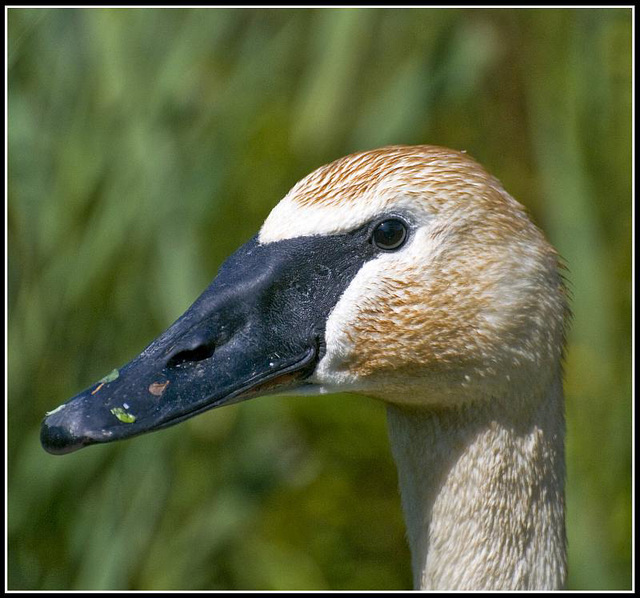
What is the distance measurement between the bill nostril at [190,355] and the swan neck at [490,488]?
436 millimetres

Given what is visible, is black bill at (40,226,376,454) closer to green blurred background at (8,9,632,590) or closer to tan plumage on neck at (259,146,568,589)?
tan plumage on neck at (259,146,568,589)

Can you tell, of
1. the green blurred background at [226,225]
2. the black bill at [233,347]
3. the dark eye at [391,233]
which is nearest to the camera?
the black bill at [233,347]

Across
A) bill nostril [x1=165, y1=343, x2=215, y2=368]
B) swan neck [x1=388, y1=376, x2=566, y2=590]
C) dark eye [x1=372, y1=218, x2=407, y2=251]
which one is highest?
dark eye [x1=372, y1=218, x2=407, y2=251]

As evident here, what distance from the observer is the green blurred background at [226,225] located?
109 inches

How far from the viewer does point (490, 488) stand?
1.71 m

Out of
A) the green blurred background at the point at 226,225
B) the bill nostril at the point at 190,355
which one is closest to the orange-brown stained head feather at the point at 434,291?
the bill nostril at the point at 190,355

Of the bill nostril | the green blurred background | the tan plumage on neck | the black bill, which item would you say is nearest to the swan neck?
the tan plumage on neck

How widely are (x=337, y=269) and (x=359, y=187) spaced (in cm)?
16

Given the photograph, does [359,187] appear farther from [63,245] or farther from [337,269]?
[63,245]

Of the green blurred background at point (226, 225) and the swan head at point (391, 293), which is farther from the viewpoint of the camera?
the green blurred background at point (226, 225)

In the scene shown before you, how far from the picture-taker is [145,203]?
9.05 ft

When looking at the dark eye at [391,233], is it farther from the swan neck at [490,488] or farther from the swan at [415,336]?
the swan neck at [490,488]

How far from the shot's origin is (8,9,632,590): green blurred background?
276cm

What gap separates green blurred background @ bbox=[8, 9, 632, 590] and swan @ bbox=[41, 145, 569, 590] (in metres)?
1.10
